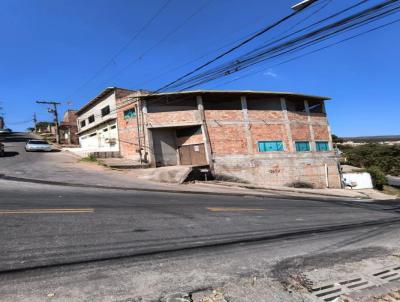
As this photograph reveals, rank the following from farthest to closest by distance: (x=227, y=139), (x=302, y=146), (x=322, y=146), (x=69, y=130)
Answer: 1. (x=69, y=130)
2. (x=322, y=146)
3. (x=302, y=146)
4. (x=227, y=139)

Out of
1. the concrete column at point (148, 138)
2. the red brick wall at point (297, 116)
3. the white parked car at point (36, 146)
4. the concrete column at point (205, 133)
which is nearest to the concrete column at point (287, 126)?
the red brick wall at point (297, 116)

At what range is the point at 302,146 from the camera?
114ft

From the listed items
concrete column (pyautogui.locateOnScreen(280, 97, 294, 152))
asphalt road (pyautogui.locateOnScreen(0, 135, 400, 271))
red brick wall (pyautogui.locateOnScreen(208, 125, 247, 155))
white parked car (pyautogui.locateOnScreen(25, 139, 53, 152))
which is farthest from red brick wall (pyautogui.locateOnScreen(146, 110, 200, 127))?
asphalt road (pyautogui.locateOnScreen(0, 135, 400, 271))

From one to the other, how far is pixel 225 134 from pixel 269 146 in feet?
14.8

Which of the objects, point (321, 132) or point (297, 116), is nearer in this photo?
point (297, 116)

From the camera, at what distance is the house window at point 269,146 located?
107ft

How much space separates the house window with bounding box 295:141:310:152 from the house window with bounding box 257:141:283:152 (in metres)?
2.11

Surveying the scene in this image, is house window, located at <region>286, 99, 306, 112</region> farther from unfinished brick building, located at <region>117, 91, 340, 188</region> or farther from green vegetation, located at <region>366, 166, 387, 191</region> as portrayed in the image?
green vegetation, located at <region>366, 166, 387, 191</region>

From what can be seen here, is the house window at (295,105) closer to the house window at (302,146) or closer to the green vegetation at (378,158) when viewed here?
the house window at (302,146)

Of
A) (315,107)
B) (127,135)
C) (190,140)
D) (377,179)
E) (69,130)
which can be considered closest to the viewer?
(190,140)

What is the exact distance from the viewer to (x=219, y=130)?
31344 mm

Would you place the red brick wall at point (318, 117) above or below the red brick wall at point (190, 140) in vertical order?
above

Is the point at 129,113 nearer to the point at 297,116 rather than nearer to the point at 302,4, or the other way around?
the point at 297,116

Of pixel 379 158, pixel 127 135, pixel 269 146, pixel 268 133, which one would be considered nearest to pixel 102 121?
pixel 127 135
